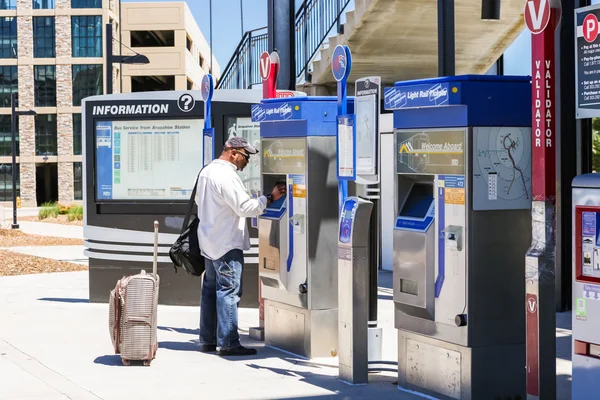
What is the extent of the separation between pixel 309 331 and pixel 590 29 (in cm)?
338

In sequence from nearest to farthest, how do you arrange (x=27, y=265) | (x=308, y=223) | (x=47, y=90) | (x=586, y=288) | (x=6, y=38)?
(x=586, y=288)
(x=308, y=223)
(x=27, y=265)
(x=47, y=90)
(x=6, y=38)

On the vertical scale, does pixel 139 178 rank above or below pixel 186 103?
below

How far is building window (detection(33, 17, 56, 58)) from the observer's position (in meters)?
71.3

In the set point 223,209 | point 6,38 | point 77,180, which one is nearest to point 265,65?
point 223,209

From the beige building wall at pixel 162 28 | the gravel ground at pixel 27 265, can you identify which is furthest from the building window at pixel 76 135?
the gravel ground at pixel 27 265

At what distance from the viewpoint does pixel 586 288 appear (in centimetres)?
570

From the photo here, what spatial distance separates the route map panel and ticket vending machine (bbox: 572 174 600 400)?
94 centimetres

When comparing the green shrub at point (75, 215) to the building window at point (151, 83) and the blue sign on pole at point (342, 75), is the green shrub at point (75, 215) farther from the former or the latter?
the building window at point (151, 83)

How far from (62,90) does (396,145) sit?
65.6 metres

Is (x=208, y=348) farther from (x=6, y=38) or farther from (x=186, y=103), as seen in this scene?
(x=6, y=38)

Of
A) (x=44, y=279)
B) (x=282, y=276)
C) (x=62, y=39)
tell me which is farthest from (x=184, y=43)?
(x=282, y=276)

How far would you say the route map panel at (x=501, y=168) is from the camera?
664 centimetres

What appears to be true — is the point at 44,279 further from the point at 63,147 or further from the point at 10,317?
the point at 63,147

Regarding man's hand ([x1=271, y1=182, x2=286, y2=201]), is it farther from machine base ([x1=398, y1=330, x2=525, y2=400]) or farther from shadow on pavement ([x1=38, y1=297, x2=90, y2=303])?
shadow on pavement ([x1=38, y1=297, x2=90, y2=303])
